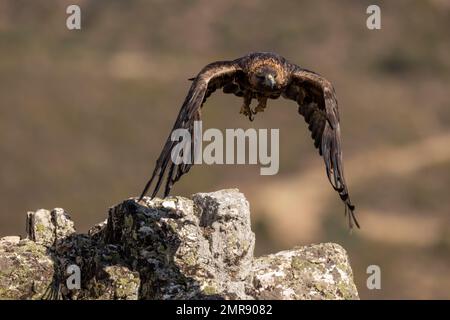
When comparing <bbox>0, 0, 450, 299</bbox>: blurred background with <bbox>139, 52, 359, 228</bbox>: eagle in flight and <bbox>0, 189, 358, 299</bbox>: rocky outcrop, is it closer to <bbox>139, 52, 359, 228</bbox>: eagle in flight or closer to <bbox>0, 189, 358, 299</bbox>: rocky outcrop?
<bbox>139, 52, 359, 228</bbox>: eagle in flight

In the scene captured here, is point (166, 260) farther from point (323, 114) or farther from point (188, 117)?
point (323, 114)

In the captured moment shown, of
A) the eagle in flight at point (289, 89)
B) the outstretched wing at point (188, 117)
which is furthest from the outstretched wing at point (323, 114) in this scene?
the outstretched wing at point (188, 117)

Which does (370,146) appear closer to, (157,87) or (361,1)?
(157,87)

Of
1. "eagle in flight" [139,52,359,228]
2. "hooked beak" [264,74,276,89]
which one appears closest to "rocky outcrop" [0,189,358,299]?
"eagle in flight" [139,52,359,228]

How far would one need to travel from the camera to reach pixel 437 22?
92.2 metres

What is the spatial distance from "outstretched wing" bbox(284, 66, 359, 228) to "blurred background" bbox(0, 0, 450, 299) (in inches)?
1043

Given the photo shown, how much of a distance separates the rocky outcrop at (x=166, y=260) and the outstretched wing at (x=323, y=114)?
1285 millimetres

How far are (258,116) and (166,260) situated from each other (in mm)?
49556

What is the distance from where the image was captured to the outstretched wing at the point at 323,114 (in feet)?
63.1

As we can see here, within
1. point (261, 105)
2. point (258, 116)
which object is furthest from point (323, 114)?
point (258, 116)

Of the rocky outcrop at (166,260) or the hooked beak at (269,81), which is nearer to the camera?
the rocky outcrop at (166,260)

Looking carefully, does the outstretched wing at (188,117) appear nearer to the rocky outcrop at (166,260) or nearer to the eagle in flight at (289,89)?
the eagle in flight at (289,89)

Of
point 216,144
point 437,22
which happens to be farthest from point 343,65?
point 216,144
